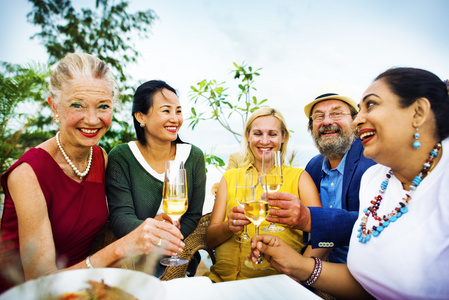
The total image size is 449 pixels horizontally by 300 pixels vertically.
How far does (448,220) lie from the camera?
4.33 feet

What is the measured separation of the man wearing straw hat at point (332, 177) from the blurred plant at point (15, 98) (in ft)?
10.4

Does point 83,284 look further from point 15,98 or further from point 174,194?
point 15,98

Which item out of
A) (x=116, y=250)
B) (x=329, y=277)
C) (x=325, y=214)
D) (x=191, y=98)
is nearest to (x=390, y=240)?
(x=329, y=277)

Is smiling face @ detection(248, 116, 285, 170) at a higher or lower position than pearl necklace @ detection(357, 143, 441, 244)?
higher

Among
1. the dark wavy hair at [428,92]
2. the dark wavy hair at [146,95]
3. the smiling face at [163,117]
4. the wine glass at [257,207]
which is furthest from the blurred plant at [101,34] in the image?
the dark wavy hair at [428,92]

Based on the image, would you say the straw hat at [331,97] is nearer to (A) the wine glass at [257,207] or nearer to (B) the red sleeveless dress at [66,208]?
(A) the wine glass at [257,207]

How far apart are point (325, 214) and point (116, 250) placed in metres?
1.44

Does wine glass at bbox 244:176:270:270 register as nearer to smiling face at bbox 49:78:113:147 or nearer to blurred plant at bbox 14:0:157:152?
smiling face at bbox 49:78:113:147

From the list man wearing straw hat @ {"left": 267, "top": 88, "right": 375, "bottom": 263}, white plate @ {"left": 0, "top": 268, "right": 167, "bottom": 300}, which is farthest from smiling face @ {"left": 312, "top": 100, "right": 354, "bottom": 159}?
white plate @ {"left": 0, "top": 268, "right": 167, "bottom": 300}

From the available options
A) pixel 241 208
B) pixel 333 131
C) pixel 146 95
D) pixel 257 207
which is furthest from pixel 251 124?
pixel 257 207

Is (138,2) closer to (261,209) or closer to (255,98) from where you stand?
(255,98)

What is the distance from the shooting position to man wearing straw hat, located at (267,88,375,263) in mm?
2084

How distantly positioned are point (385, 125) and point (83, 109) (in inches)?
78.8

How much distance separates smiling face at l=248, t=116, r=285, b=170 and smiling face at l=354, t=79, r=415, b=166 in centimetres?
139
